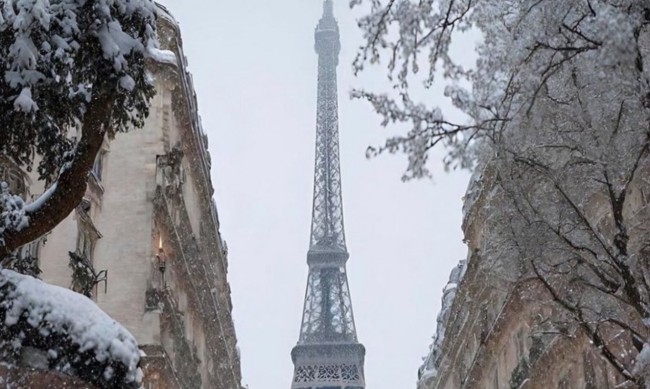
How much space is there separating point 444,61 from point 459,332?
3800 cm

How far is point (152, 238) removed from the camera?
3284 cm

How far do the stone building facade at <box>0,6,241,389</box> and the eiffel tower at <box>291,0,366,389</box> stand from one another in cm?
7192

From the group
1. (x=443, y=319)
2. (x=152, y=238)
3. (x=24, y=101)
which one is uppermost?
(x=443, y=319)

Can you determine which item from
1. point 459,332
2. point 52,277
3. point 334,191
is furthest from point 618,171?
point 334,191

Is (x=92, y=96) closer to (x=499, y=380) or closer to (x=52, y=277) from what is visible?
(x=52, y=277)

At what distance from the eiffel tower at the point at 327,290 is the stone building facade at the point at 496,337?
49434mm

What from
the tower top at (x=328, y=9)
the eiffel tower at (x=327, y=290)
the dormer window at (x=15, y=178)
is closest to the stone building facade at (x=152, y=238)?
the dormer window at (x=15, y=178)

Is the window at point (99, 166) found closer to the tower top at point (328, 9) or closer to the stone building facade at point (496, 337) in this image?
the stone building facade at point (496, 337)

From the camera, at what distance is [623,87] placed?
14.7 meters

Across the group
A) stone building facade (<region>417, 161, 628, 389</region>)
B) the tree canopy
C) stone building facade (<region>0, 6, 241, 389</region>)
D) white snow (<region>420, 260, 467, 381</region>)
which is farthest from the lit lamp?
white snow (<region>420, 260, 467, 381</region>)

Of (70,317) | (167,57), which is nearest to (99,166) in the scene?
(167,57)

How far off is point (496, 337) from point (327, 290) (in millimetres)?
79043

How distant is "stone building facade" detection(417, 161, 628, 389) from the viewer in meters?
32.0

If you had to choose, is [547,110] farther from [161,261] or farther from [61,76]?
[161,261]
